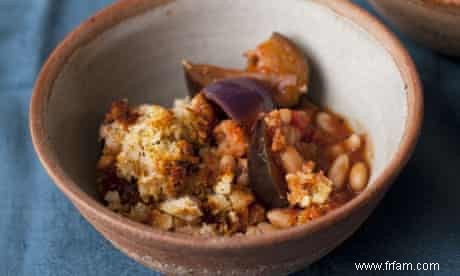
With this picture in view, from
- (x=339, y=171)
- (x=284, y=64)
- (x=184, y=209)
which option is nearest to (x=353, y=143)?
(x=339, y=171)

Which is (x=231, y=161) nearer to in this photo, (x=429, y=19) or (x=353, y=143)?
(x=353, y=143)

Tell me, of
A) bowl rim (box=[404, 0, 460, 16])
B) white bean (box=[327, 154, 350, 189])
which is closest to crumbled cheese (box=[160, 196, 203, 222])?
white bean (box=[327, 154, 350, 189])

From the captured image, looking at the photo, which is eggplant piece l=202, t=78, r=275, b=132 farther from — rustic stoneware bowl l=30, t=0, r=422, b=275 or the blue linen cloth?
the blue linen cloth

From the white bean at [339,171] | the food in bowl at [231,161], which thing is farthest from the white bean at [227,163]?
the white bean at [339,171]

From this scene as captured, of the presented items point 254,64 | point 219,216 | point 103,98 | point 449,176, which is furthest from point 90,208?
point 449,176

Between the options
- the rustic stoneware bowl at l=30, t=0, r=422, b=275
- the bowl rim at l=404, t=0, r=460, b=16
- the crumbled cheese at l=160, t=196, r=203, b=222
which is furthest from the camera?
the bowl rim at l=404, t=0, r=460, b=16

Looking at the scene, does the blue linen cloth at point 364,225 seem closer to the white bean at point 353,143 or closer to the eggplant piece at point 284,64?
the white bean at point 353,143

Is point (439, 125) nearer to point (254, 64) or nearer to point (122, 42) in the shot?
point (254, 64)
